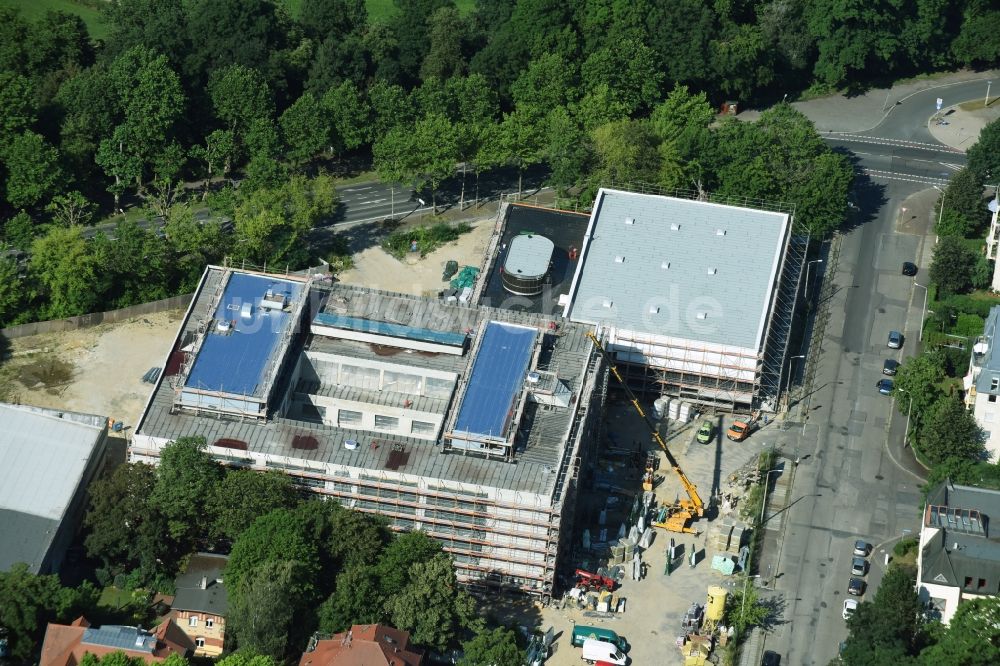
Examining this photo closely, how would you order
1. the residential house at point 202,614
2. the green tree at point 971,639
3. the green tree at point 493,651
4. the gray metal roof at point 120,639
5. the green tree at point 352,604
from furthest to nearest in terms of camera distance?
1. the residential house at point 202,614
2. the green tree at point 352,604
3. the green tree at point 493,651
4. the gray metal roof at point 120,639
5. the green tree at point 971,639

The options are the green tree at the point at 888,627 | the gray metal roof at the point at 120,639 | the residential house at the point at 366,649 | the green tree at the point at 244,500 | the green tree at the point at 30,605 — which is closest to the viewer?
the residential house at the point at 366,649

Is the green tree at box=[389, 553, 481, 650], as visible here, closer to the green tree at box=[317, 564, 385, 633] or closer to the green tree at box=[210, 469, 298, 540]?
the green tree at box=[317, 564, 385, 633]

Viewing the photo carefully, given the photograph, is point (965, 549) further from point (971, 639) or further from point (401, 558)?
point (401, 558)

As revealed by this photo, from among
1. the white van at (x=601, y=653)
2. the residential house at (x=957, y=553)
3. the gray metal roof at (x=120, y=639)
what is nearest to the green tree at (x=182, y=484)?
the gray metal roof at (x=120, y=639)

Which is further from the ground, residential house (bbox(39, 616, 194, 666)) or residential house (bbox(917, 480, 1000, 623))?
residential house (bbox(917, 480, 1000, 623))

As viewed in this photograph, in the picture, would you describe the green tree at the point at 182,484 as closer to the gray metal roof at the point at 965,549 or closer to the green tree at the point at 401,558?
the green tree at the point at 401,558

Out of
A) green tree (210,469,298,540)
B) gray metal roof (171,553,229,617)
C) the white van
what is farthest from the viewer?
green tree (210,469,298,540)

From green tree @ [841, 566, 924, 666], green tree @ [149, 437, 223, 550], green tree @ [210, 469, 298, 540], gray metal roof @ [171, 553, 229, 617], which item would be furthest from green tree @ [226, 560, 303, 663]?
green tree @ [841, 566, 924, 666]
